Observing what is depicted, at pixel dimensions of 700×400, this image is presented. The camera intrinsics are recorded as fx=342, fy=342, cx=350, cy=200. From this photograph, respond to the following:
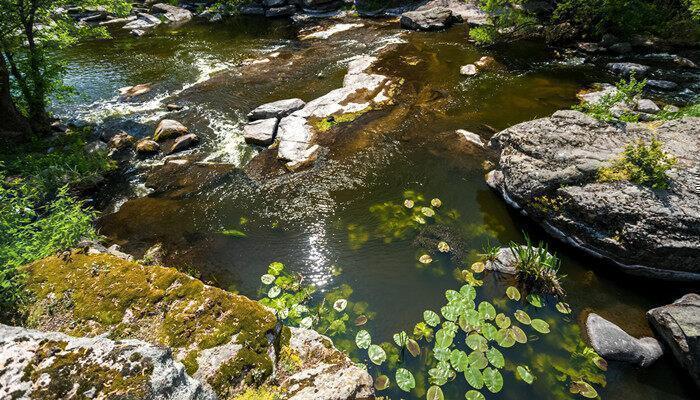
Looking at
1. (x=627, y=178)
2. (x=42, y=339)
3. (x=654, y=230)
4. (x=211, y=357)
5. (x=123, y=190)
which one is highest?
(x=42, y=339)

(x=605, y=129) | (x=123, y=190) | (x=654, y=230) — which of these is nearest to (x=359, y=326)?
(x=654, y=230)

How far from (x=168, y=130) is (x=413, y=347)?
12.4 m

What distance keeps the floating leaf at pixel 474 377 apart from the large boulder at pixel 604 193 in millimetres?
4691

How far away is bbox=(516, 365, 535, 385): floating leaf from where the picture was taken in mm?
6044

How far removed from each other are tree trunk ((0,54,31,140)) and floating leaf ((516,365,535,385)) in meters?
17.3

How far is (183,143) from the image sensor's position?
13.1m

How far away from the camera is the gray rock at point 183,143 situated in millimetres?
13008

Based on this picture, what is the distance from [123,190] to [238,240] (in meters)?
5.11

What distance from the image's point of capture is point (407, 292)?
7758mm

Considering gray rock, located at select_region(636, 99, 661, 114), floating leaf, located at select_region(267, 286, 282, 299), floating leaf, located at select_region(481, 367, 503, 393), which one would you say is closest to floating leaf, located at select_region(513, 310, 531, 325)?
floating leaf, located at select_region(481, 367, 503, 393)

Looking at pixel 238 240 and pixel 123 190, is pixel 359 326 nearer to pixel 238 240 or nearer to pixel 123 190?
pixel 238 240

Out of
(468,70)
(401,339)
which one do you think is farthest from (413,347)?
(468,70)

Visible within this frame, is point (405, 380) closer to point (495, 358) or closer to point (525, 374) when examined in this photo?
point (495, 358)

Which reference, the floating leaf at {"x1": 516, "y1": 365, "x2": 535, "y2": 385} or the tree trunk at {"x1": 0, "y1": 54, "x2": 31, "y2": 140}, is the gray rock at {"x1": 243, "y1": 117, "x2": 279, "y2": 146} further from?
the floating leaf at {"x1": 516, "y1": 365, "x2": 535, "y2": 385}
